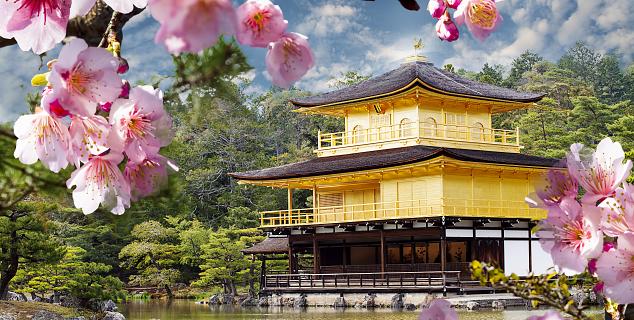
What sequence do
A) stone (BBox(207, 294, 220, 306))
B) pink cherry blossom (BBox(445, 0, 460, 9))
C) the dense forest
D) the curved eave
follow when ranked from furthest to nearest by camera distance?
stone (BBox(207, 294, 220, 306))
the curved eave
pink cherry blossom (BBox(445, 0, 460, 9))
the dense forest

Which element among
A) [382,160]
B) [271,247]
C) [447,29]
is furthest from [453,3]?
[271,247]

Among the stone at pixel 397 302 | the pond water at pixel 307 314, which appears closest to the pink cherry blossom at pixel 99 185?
→ the pond water at pixel 307 314

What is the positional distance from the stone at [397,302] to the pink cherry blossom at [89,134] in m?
17.5

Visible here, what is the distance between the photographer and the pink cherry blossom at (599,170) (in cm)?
104

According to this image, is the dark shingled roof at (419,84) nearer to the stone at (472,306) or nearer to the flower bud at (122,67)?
the stone at (472,306)

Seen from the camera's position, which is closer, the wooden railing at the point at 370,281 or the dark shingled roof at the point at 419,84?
the wooden railing at the point at 370,281

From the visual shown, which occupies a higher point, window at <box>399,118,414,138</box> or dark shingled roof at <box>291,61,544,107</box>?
dark shingled roof at <box>291,61,544,107</box>

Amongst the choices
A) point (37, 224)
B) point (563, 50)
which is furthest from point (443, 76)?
point (563, 50)

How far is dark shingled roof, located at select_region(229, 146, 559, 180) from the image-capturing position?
62.3ft

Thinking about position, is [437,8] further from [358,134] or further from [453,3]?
[358,134]

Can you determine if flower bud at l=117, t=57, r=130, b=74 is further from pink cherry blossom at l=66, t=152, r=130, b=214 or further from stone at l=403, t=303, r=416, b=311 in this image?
stone at l=403, t=303, r=416, b=311

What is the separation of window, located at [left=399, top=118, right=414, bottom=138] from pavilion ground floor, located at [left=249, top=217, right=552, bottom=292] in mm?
2458

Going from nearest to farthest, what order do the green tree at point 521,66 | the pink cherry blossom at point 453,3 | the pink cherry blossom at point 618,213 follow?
the pink cherry blossom at point 618,213, the pink cherry blossom at point 453,3, the green tree at point 521,66

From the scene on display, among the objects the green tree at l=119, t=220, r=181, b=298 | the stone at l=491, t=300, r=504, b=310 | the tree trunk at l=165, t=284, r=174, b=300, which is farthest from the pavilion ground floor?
the tree trunk at l=165, t=284, r=174, b=300
